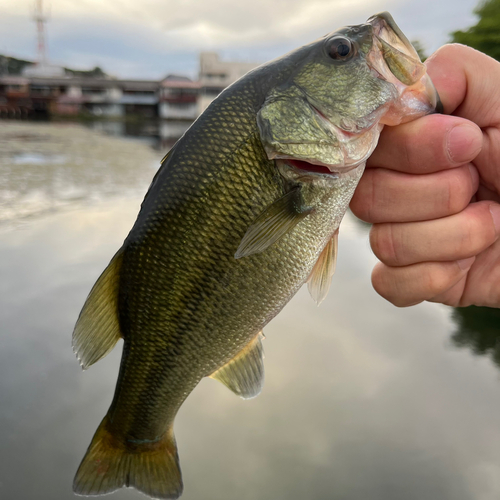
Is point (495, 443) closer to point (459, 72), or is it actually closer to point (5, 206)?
point (459, 72)

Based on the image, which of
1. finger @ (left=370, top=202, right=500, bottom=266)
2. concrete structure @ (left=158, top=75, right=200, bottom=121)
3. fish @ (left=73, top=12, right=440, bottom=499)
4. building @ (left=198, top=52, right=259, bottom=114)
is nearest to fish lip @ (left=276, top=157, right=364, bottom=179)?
fish @ (left=73, top=12, right=440, bottom=499)

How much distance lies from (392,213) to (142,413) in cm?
140

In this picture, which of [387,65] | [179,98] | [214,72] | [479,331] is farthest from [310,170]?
[214,72]

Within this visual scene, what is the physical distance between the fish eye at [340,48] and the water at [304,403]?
289 centimetres

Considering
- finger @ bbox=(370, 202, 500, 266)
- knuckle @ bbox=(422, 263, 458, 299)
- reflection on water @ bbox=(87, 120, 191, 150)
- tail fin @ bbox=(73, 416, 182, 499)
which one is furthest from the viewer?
reflection on water @ bbox=(87, 120, 191, 150)

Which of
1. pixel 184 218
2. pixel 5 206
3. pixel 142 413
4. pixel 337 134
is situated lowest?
pixel 5 206

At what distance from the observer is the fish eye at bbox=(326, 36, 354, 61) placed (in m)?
1.28

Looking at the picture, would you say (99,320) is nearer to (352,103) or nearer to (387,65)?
(352,103)

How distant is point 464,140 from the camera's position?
1.26 metres

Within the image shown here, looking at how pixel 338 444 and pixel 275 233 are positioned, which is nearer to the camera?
pixel 275 233

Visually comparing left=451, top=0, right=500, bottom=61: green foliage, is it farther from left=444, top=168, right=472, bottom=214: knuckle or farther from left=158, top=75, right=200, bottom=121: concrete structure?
left=158, top=75, right=200, bottom=121: concrete structure

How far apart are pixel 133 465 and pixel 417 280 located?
154 centimetres

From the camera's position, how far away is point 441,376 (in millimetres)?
3867

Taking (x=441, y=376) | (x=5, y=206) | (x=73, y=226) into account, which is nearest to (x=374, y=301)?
(x=441, y=376)
